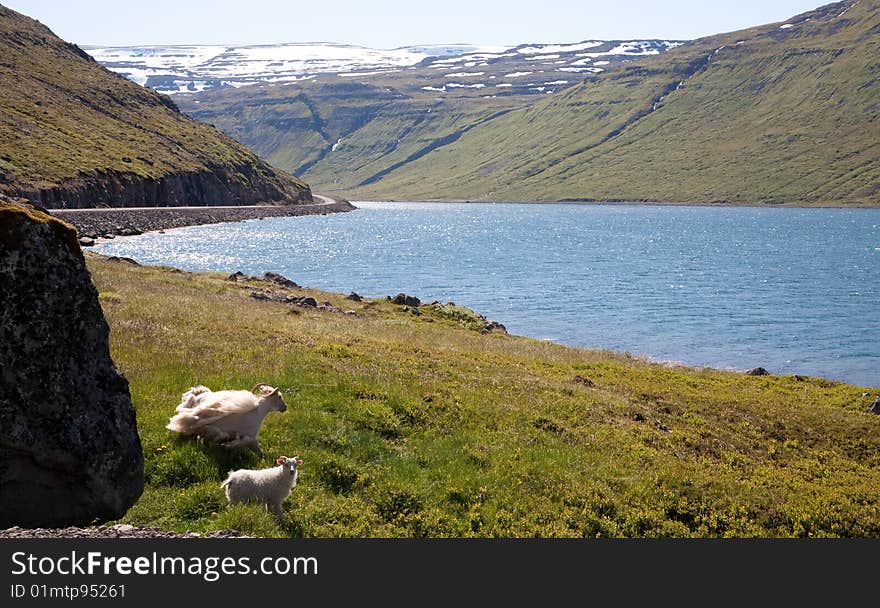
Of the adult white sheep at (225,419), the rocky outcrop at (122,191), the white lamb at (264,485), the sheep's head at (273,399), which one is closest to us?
the white lamb at (264,485)

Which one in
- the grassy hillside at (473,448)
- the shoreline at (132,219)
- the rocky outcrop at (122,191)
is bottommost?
the shoreline at (132,219)

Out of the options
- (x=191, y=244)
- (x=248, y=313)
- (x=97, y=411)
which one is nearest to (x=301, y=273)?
(x=191, y=244)

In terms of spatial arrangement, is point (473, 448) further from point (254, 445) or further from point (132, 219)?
point (132, 219)

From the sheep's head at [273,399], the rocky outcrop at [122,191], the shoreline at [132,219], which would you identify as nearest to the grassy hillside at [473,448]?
the sheep's head at [273,399]

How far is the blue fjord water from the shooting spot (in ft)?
201

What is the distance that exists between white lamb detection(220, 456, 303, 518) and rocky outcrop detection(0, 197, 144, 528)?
156cm

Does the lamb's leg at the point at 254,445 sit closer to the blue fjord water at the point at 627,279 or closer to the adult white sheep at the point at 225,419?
the adult white sheep at the point at 225,419

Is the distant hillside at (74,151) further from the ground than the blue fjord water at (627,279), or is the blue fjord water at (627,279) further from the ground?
the distant hillside at (74,151)

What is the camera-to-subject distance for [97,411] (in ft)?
37.0

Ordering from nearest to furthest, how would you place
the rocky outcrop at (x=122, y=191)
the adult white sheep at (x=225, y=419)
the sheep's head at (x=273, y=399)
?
the adult white sheep at (x=225, y=419), the sheep's head at (x=273, y=399), the rocky outcrop at (x=122, y=191)

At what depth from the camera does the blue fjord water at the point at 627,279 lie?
Answer: 61.3 m

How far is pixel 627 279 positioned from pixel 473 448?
90.2 meters

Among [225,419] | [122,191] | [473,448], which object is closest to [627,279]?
[473,448]

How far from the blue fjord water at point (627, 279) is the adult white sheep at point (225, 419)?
44683 mm
